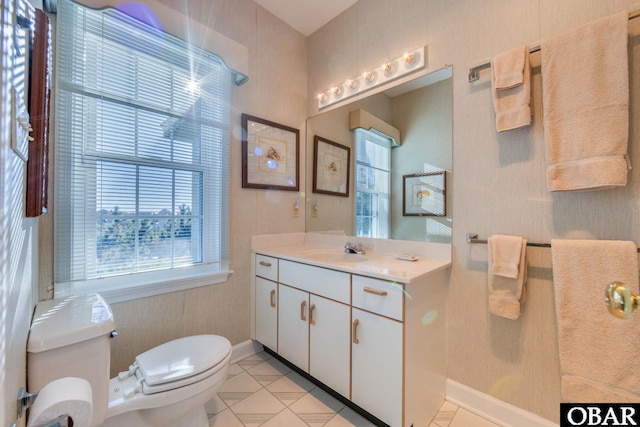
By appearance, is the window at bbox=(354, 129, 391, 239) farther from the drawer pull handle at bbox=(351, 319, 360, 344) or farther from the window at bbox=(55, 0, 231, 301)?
the window at bbox=(55, 0, 231, 301)

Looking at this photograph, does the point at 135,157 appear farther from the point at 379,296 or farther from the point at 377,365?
the point at 377,365

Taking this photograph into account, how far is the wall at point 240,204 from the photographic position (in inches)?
61.7

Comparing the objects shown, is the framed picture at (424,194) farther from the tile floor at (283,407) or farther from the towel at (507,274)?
the tile floor at (283,407)

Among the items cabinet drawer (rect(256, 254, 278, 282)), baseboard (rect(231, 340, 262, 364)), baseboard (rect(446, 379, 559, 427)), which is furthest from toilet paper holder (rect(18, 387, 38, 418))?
baseboard (rect(446, 379, 559, 427))

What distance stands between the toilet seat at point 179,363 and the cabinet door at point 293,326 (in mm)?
462

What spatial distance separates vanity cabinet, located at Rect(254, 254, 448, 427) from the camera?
1.23m

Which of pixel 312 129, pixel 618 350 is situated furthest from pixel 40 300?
pixel 618 350

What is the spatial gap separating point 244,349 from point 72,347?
1.28 m

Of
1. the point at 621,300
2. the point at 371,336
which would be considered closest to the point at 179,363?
the point at 371,336

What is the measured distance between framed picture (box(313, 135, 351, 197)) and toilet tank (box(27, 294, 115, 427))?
65.5 inches

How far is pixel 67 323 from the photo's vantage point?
975 mm

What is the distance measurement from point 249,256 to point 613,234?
2080 mm

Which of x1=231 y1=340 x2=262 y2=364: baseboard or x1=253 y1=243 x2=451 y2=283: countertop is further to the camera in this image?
x1=231 y1=340 x2=262 y2=364: baseboard

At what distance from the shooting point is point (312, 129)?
242 cm
